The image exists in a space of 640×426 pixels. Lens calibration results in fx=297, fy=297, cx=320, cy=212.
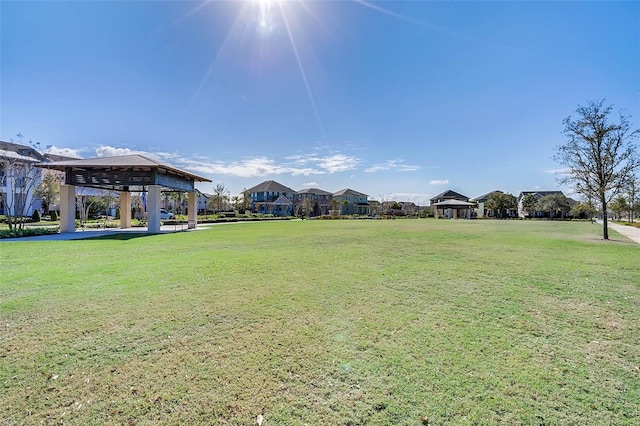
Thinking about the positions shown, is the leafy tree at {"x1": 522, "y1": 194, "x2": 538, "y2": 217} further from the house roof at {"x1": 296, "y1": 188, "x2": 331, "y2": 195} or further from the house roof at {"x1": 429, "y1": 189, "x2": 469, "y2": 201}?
the house roof at {"x1": 296, "y1": 188, "x2": 331, "y2": 195}

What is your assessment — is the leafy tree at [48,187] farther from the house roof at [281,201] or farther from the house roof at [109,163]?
the house roof at [281,201]

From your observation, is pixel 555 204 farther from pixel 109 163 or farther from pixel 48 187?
pixel 48 187

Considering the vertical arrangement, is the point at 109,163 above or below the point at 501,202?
above

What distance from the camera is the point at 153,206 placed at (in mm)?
19516

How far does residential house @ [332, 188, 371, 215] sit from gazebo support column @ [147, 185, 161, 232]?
54.5m

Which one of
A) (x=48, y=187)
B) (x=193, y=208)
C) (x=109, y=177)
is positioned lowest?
(x=193, y=208)

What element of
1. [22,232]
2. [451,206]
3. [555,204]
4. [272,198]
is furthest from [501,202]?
[22,232]

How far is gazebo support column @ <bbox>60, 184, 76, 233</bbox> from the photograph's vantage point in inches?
733

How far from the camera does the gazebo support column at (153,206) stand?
63.2ft

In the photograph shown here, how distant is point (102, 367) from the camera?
10.7ft

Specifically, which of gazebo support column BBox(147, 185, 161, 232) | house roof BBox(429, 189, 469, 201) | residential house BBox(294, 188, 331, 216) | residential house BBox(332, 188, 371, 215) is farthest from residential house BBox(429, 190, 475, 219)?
gazebo support column BBox(147, 185, 161, 232)

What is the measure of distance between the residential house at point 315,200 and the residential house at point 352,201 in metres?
2.64

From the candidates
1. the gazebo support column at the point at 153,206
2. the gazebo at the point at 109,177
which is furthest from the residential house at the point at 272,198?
the gazebo at the point at 109,177

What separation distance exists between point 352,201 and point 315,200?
10828 mm
